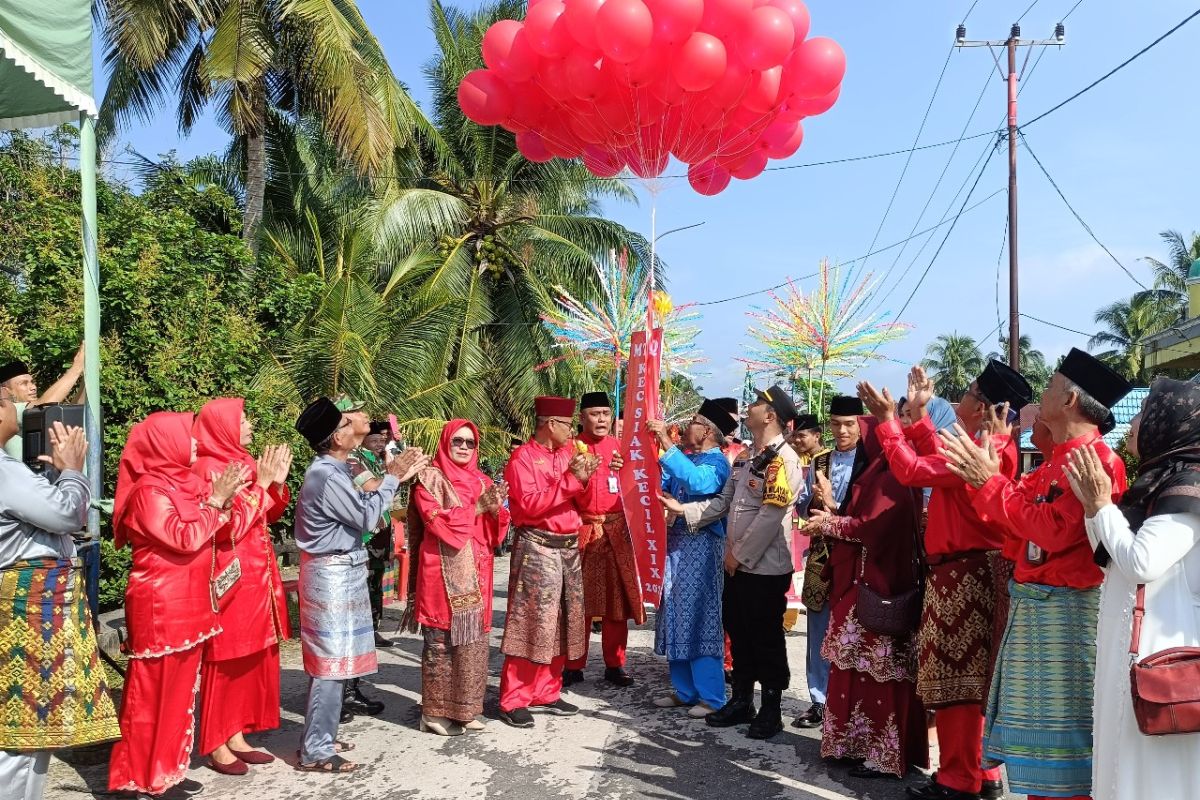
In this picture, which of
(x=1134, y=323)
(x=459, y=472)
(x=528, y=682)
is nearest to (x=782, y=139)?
(x=459, y=472)

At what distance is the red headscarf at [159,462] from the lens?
4.17 m

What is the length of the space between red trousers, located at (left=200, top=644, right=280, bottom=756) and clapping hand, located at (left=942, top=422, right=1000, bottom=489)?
3.64m

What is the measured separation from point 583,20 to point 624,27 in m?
0.33

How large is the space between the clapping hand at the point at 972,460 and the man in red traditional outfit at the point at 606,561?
3029 millimetres

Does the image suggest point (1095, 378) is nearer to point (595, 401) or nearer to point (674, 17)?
point (674, 17)

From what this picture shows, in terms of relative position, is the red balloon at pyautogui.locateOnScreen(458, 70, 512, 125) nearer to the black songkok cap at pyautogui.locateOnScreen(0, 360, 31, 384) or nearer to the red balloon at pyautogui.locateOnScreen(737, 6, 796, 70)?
the red balloon at pyautogui.locateOnScreen(737, 6, 796, 70)

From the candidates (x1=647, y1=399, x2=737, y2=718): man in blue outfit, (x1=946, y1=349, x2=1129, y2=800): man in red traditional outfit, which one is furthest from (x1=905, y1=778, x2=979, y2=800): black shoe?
(x1=647, y1=399, x2=737, y2=718): man in blue outfit

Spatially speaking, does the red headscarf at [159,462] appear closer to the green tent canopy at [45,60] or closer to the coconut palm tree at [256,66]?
the green tent canopy at [45,60]

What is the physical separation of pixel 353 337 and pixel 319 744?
6278 mm

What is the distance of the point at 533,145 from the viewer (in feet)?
23.3

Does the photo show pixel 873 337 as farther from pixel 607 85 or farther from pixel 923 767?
pixel 923 767

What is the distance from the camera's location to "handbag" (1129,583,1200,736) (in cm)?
262

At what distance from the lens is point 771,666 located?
16.7ft

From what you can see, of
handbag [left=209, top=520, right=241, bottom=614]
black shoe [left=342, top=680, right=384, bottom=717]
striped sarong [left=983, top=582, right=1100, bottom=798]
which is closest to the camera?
striped sarong [left=983, top=582, right=1100, bottom=798]
